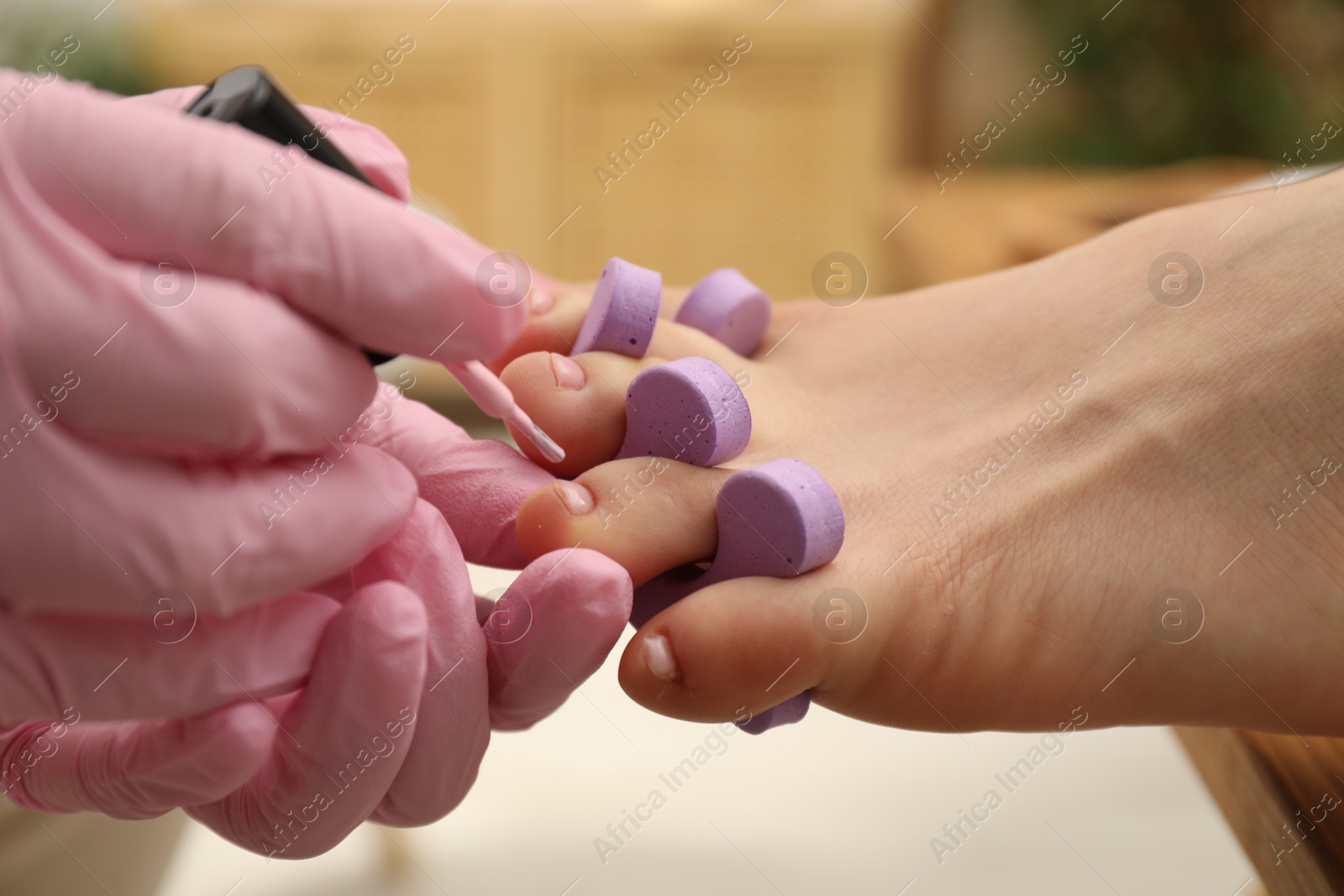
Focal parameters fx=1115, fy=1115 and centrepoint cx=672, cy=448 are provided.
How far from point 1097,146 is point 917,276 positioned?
1304mm

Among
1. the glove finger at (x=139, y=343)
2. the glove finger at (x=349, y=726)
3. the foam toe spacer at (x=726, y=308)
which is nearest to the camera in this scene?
the glove finger at (x=139, y=343)

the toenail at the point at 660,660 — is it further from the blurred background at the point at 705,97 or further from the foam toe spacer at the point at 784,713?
the blurred background at the point at 705,97

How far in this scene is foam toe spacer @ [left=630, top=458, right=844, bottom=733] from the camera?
530 millimetres

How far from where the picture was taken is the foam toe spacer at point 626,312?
660 mm

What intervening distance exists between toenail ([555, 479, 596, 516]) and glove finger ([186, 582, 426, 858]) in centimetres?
8

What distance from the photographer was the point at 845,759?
0.89 m

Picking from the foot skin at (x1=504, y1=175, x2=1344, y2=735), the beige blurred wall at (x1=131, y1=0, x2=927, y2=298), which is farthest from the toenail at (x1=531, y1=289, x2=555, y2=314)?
the beige blurred wall at (x1=131, y1=0, x2=927, y2=298)

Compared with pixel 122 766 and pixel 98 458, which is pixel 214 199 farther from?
pixel 122 766

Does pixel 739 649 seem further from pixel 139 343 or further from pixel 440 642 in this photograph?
pixel 139 343

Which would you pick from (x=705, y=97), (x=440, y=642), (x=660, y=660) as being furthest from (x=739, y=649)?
(x=705, y=97)

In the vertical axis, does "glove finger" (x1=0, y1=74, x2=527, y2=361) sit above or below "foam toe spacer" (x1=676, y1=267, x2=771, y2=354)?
above

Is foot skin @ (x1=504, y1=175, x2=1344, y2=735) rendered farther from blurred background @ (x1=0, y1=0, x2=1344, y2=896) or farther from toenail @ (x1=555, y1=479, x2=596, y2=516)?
blurred background @ (x1=0, y1=0, x2=1344, y2=896)

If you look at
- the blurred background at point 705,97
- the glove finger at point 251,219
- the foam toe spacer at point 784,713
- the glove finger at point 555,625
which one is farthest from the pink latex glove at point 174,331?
the blurred background at point 705,97

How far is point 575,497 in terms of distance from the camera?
0.55 meters
